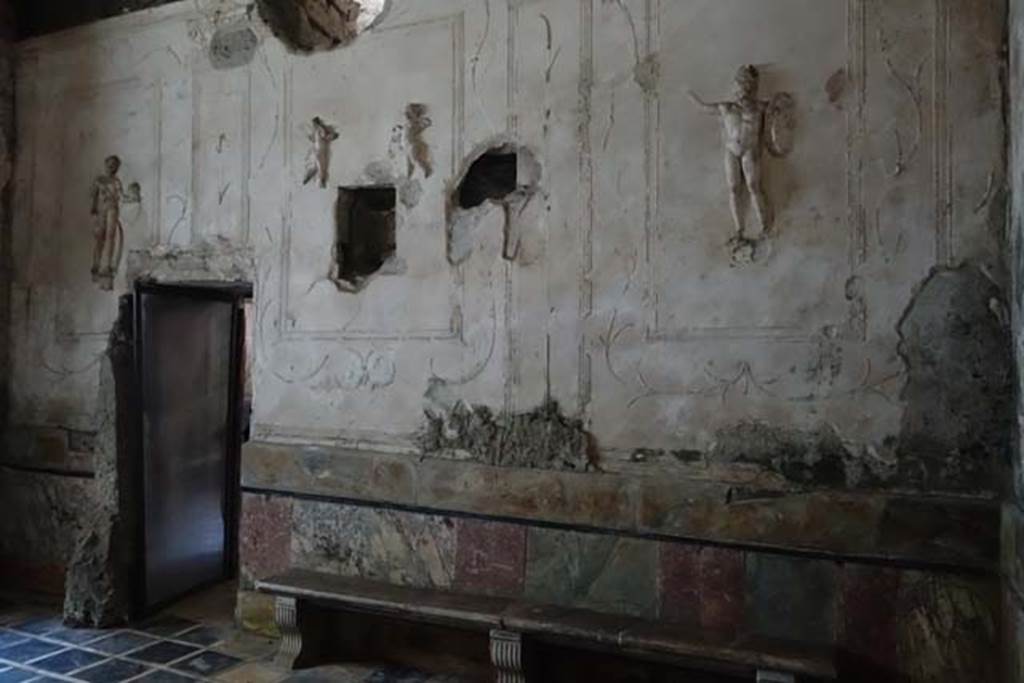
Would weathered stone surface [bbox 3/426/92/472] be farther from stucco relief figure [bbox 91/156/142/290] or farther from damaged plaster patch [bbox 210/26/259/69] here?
damaged plaster patch [bbox 210/26/259/69]

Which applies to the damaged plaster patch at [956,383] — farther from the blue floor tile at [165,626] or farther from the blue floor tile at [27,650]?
the blue floor tile at [27,650]

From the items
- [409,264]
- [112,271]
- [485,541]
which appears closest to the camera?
[485,541]

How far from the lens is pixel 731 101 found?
12.6 feet

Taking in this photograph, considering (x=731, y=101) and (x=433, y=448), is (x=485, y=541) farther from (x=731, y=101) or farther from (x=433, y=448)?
(x=731, y=101)

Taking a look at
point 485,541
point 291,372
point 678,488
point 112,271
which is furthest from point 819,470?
point 112,271

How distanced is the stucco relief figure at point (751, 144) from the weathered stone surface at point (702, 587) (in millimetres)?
1419

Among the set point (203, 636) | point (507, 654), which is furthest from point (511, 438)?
point (203, 636)

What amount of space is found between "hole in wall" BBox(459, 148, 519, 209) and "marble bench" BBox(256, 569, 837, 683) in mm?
2156

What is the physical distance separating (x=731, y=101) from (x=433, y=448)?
239 cm

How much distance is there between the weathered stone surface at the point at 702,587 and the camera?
372cm

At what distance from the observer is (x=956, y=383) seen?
3410 mm

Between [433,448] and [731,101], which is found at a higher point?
[731,101]

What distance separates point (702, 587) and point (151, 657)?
3.13 m

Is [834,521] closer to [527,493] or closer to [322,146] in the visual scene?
[527,493]
